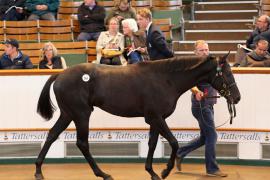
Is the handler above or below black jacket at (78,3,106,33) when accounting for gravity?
below

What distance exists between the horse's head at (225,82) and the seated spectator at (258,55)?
1.69 metres

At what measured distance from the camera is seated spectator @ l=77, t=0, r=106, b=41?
14.5 meters

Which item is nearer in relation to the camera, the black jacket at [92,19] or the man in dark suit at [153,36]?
the man in dark suit at [153,36]

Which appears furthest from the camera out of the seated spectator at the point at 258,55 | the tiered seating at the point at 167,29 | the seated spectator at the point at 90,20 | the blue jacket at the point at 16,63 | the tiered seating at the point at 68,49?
the tiered seating at the point at 167,29

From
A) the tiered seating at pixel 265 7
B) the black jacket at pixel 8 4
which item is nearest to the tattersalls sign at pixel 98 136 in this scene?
the tiered seating at pixel 265 7

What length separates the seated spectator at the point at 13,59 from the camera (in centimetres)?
1204

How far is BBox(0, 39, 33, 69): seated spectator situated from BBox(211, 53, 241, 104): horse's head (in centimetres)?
315

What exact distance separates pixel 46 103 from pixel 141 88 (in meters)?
1.26

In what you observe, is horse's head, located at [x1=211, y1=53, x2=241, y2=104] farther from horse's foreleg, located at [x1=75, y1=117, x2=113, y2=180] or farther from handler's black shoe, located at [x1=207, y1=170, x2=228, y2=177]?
horse's foreleg, located at [x1=75, y1=117, x2=113, y2=180]

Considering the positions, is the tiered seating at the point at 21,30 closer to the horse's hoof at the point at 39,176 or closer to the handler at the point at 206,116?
the horse's hoof at the point at 39,176

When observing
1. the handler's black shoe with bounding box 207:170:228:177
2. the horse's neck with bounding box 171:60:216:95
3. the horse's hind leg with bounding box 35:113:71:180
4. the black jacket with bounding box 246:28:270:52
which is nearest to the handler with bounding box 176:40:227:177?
the handler's black shoe with bounding box 207:170:228:177

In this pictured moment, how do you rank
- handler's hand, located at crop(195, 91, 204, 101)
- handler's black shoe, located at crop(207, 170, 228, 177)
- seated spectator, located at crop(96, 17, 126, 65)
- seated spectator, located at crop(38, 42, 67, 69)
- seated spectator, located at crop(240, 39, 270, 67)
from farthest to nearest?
seated spectator, located at crop(96, 17, 126, 65) → seated spectator, located at crop(38, 42, 67, 69) → seated spectator, located at crop(240, 39, 270, 67) → handler's black shoe, located at crop(207, 170, 228, 177) → handler's hand, located at crop(195, 91, 204, 101)

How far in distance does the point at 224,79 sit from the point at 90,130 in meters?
2.26

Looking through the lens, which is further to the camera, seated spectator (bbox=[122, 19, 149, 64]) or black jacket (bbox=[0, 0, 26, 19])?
black jacket (bbox=[0, 0, 26, 19])
